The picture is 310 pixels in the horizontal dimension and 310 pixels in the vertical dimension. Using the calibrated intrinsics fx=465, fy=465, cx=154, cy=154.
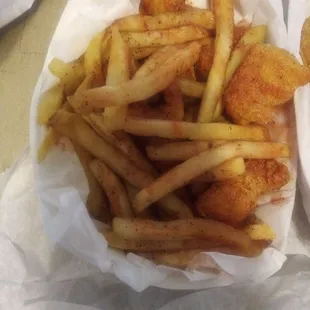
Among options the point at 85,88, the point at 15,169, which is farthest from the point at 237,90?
the point at 15,169

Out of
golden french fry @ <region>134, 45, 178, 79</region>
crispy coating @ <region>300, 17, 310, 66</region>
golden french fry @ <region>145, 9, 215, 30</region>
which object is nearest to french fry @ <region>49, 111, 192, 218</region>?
golden french fry @ <region>134, 45, 178, 79</region>

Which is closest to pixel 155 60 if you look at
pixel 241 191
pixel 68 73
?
pixel 68 73

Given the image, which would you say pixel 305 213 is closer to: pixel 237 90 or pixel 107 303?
pixel 237 90

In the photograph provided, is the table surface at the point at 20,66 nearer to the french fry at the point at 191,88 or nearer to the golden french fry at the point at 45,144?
the golden french fry at the point at 45,144

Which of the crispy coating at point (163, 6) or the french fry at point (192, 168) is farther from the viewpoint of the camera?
the crispy coating at point (163, 6)

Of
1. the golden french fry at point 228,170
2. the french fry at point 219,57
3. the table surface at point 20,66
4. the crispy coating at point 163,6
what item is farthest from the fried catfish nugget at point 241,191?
the table surface at point 20,66

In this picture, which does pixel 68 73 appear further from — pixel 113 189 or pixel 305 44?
pixel 305 44

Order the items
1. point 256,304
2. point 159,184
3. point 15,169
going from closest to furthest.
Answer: point 159,184
point 256,304
point 15,169
